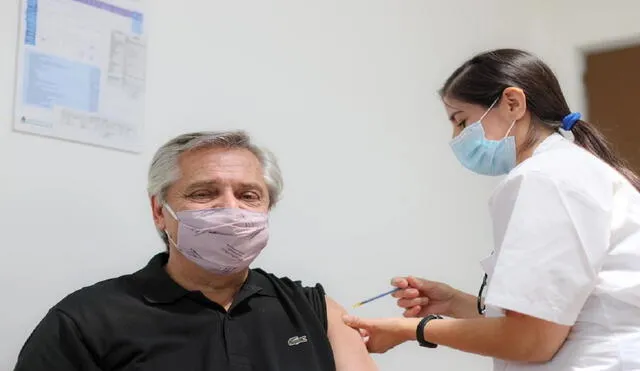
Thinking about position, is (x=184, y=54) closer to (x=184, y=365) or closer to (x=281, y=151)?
(x=281, y=151)

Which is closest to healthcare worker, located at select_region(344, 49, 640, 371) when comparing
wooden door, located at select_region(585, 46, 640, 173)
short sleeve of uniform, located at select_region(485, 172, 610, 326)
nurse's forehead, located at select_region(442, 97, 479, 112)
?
short sleeve of uniform, located at select_region(485, 172, 610, 326)

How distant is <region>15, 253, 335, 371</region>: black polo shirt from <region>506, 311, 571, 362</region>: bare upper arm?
580mm

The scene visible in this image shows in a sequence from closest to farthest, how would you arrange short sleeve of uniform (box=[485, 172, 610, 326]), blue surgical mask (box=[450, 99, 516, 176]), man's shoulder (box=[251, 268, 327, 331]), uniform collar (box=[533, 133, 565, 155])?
short sleeve of uniform (box=[485, 172, 610, 326])
uniform collar (box=[533, 133, 565, 155])
blue surgical mask (box=[450, 99, 516, 176])
man's shoulder (box=[251, 268, 327, 331])

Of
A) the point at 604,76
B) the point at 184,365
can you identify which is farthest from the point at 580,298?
the point at 604,76

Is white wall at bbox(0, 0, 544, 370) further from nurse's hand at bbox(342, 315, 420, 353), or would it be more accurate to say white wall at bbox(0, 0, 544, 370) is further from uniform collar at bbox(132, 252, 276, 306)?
nurse's hand at bbox(342, 315, 420, 353)

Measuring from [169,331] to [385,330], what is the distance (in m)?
0.48

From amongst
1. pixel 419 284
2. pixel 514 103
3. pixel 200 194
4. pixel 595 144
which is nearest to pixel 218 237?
pixel 200 194

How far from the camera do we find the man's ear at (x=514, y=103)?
1616mm

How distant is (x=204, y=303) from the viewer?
1763mm

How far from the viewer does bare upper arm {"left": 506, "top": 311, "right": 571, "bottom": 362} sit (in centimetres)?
137

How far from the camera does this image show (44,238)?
180cm

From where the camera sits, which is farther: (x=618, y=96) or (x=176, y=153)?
(x=618, y=96)

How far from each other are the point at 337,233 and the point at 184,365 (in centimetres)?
96

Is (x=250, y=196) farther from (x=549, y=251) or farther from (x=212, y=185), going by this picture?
(x=549, y=251)
